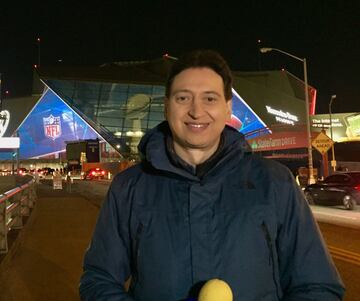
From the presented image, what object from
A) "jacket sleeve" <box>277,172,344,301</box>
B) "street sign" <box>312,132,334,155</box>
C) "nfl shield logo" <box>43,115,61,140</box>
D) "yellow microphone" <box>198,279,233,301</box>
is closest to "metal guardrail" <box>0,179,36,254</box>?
"jacket sleeve" <box>277,172,344,301</box>

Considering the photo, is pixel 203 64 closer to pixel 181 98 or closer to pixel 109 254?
pixel 181 98

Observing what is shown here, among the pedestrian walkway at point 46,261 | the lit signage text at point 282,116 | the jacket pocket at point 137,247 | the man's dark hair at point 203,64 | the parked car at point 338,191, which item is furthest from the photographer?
the lit signage text at point 282,116

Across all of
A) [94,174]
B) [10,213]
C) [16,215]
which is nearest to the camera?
[10,213]

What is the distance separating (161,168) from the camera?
2174mm

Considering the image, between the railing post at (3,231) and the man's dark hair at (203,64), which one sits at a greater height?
the man's dark hair at (203,64)

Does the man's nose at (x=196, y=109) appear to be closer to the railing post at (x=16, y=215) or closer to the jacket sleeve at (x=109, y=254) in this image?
the jacket sleeve at (x=109, y=254)

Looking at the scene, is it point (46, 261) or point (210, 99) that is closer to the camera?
point (210, 99)

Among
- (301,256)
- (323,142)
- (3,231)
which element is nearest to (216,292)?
(301,256)

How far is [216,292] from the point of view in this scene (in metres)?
1.75

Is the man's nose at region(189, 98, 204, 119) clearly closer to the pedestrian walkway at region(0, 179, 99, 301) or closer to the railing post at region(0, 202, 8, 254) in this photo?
the pedestrian walkway at region(0, 179, 99, 301)

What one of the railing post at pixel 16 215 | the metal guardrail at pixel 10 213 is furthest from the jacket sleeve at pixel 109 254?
the railing post at pixel 16 215

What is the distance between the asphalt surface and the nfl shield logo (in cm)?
7158

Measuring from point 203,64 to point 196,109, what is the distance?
18 cm

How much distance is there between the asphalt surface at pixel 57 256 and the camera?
22.5ft
